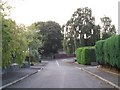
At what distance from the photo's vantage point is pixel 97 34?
11700cm

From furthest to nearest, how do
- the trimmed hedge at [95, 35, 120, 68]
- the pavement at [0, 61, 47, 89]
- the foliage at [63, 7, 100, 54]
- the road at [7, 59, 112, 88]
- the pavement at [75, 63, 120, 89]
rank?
the foliage at [63, 7, 100, 54]
the trimmed hedge at [95, 35, 120, 68]
the pavement at [0, 61, 47, 89]
the pavement at [75, 63, 120, 89]
the road at [7, 59, 112, 88]

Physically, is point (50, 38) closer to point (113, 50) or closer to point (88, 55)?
point (88, 55)

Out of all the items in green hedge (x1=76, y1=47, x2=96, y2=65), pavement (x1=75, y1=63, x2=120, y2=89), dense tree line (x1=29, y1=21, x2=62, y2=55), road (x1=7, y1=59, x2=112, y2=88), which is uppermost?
dense tree line (x1=29, y1=21, x2=62, y2=55)

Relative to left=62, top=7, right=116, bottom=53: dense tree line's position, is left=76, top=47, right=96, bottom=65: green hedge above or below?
below

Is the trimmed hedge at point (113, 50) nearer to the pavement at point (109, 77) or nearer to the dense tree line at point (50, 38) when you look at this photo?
the pavement at point (109, 77)

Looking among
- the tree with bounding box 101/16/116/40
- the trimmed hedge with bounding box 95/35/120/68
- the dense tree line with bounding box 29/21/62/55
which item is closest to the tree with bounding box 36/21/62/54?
the dense tree line with bounding box 29/21/62/55

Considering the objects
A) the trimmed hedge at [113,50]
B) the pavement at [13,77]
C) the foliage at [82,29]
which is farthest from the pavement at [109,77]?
the foliage at [82,29]

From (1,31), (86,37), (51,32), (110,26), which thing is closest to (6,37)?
(1,31)

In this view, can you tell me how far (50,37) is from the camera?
149375 mm

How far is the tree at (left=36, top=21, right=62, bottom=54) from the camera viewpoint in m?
149

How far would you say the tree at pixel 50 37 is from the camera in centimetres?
14862

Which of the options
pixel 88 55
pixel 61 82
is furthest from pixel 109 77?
pixel 88 55

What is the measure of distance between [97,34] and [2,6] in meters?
87.1

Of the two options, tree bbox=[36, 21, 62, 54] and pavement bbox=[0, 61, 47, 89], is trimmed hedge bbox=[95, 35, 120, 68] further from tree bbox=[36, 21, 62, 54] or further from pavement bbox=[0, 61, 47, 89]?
tree bbox=[36, 21, 62, 54]
